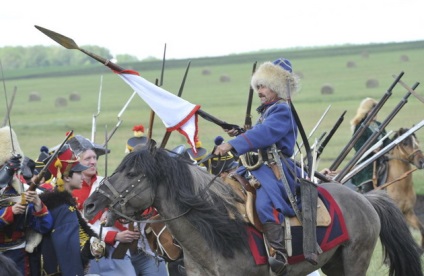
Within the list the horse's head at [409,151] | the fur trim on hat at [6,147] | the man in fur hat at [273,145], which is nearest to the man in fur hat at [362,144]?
the horse's head at [409,151]

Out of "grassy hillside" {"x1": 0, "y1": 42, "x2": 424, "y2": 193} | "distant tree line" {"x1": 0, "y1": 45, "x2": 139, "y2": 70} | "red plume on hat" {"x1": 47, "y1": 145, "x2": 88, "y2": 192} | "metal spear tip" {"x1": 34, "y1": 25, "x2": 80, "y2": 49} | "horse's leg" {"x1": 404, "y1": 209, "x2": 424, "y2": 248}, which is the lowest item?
"distant tree line" {"x1": 0, "y1": 45, "x2": 139, "y2": 70}

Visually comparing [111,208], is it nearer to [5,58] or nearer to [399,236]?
[399,236]

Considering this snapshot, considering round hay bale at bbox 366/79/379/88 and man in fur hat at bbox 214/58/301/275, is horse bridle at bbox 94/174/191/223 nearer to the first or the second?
man in fur hat at bbox 214/58/301/275

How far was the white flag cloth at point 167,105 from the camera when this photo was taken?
918cm

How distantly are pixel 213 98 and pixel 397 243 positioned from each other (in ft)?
140

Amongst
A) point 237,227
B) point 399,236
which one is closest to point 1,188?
point 237,227

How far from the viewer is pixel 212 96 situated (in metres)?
54.8

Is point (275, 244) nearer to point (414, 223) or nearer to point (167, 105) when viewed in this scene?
point (167, 105)

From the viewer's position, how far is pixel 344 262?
10086 mm

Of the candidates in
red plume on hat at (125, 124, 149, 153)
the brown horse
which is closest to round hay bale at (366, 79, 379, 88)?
the brown horse

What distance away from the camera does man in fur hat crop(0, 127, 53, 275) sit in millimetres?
8516

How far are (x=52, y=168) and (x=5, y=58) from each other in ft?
278

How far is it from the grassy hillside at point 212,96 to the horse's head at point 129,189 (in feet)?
32.8

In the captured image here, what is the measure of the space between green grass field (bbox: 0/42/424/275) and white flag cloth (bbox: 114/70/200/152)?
4.80 m
